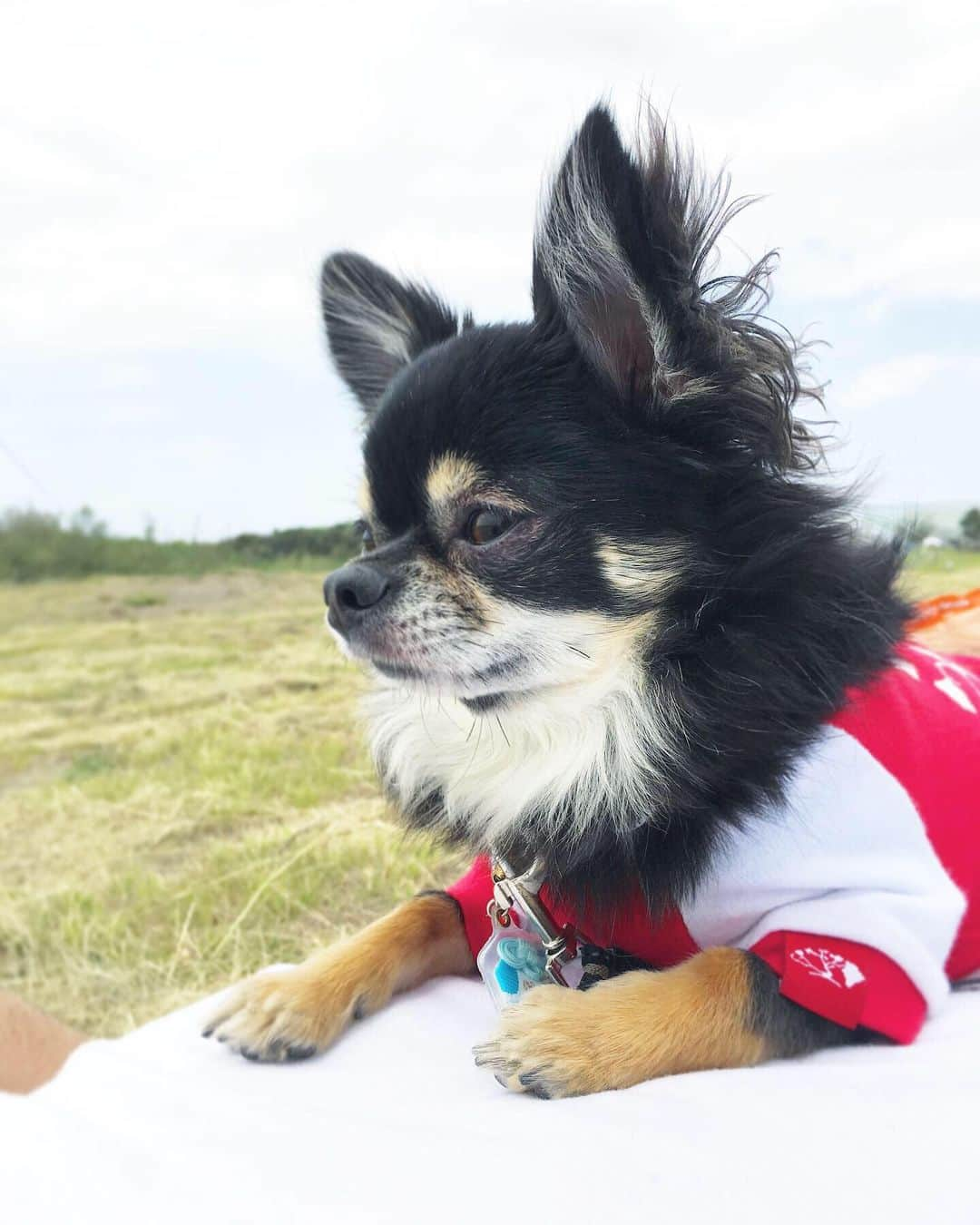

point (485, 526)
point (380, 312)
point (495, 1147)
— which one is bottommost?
point (495, 1147)

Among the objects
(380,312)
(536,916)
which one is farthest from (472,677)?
(380,312)

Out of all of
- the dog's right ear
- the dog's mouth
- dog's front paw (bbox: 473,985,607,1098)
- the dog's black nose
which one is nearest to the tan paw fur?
dog's front paw (bbox: 473,985,607,1098)

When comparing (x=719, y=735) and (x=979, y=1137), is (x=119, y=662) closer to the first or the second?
(x=719, y=735)

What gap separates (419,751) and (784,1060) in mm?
893

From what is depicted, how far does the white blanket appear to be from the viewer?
3.03 ft

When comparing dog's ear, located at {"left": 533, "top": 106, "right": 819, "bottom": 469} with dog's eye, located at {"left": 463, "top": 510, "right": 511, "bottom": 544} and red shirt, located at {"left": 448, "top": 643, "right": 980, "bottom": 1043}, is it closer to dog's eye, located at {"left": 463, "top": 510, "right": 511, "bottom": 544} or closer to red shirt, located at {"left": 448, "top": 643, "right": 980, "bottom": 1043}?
dog's eye, located at {"left": 463, "top": 510, "right": 511, "bottom": 544}

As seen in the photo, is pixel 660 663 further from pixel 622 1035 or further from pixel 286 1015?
pixel 286 1015

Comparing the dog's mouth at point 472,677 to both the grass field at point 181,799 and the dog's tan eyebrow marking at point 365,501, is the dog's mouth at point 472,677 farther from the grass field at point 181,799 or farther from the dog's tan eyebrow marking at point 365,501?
the grass field at point 181,799

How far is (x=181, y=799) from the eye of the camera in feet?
12.2

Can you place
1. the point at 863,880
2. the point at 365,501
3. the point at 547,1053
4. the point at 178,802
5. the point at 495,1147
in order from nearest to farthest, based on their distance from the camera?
the point at 495,1147, the point at 547,1053, the point at 863,880, the point at 365,501, the point at 178,802

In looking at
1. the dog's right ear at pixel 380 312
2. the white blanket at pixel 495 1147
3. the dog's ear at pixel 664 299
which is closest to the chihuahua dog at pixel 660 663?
the dog's ear at pixel 664 299

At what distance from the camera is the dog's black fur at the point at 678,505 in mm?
1533

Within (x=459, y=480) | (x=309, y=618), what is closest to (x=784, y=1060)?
(x=459, y=480)

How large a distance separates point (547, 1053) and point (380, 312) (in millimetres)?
1610
